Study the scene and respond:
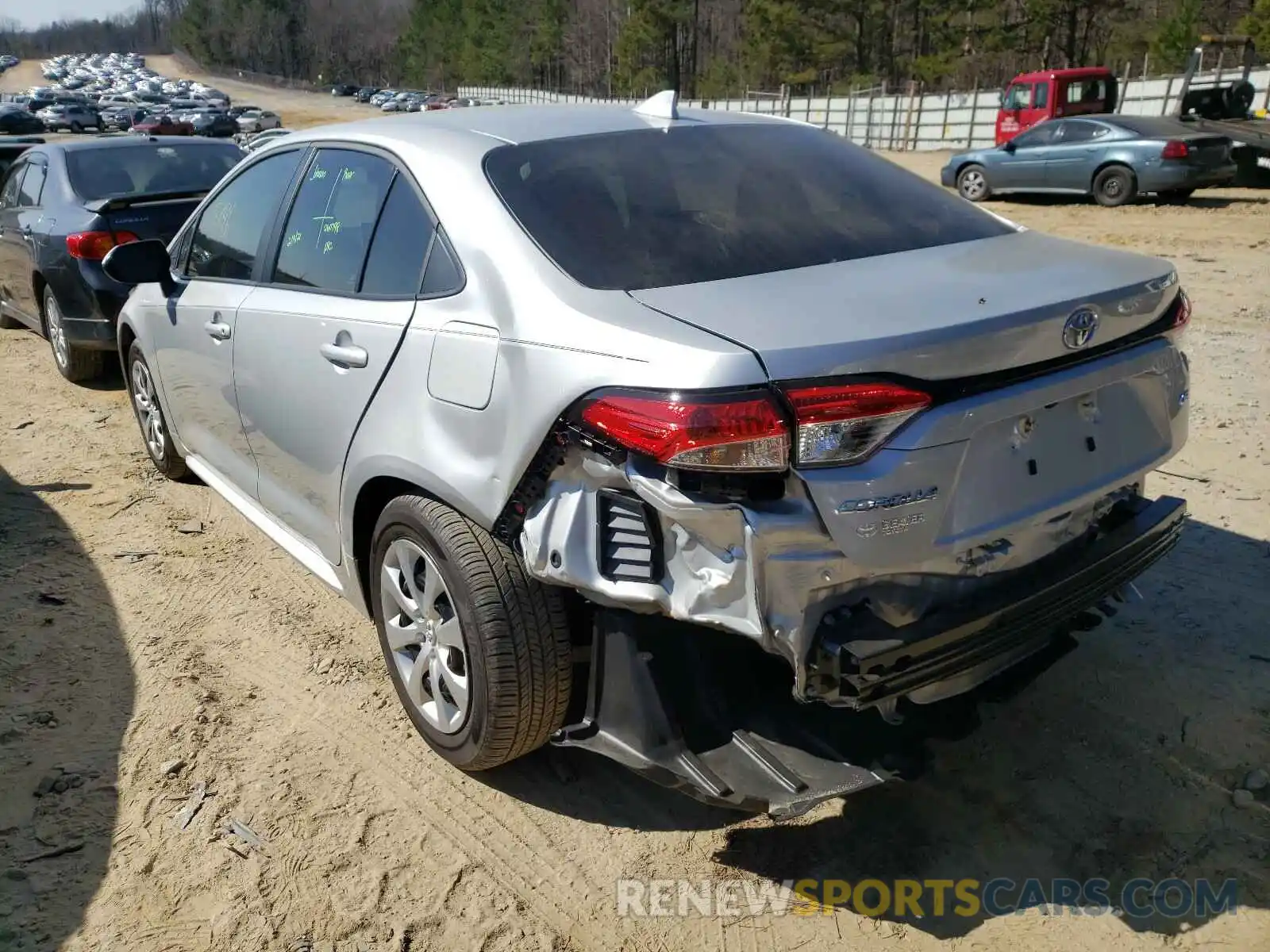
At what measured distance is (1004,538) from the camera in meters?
2.27

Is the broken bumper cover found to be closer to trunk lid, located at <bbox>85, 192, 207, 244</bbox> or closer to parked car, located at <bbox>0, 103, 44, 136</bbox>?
trunk lid, located at <bbox>85, 192, 207, 244</bbox>

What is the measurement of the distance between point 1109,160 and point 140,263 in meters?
13.9

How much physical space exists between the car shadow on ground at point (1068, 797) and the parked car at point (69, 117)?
59.8 meters

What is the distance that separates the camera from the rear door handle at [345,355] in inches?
113

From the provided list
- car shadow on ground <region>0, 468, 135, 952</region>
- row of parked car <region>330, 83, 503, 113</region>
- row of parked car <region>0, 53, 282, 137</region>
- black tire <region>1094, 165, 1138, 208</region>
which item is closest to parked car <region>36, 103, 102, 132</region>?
row of parked car <region>0, 53, 282, 137</region>

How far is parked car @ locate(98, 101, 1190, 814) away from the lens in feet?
6.72

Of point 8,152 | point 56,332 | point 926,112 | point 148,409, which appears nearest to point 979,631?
point 148,409

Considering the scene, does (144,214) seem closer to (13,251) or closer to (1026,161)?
(13,251)

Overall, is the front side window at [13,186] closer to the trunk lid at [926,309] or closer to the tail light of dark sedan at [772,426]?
the trunk lid at [926,309]

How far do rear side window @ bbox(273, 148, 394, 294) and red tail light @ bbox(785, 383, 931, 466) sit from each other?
5.27 ft

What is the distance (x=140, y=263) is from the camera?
4.04 m

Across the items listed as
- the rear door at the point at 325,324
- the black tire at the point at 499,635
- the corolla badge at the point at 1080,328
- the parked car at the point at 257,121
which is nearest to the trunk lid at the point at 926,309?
the corolla badge at the point at 1080,328

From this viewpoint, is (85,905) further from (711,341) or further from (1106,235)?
(1106,235)

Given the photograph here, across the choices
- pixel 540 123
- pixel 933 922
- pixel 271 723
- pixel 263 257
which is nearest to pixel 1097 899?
pixel 933 922
